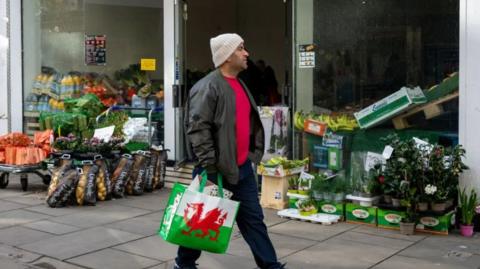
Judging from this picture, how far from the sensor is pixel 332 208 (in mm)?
7527

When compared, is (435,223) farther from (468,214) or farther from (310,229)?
(310,229)

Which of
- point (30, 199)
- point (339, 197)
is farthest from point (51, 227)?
point (339, 197)

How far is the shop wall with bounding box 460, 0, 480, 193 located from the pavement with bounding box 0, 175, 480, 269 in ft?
2.39

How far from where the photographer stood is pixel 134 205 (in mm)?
8547

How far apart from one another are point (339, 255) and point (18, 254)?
9.57 feet

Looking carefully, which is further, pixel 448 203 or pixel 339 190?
pixel 339 190

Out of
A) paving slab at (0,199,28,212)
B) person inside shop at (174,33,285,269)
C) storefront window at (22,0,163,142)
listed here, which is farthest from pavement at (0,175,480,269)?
storefront window at (22,0,163,142)

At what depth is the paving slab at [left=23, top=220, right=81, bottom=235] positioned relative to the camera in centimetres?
720

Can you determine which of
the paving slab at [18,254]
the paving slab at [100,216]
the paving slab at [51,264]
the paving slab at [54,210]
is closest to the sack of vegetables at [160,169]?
the paving slab at [100,216]

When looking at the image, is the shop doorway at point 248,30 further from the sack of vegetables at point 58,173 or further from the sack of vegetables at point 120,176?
the sack of vegetables at point 58,173

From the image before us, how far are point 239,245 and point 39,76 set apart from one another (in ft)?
22.4

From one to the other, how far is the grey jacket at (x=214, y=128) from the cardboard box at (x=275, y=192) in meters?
3.11

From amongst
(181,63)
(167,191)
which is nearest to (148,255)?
(167,191)

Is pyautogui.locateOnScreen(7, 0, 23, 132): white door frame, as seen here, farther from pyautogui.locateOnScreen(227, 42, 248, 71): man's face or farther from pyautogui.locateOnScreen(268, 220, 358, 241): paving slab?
pyautogui.locateOnScreen(227, 42, 248, 71): man's face
